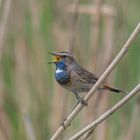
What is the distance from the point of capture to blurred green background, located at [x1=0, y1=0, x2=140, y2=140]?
2904 mm

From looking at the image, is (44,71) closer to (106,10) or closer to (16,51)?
(16,51)

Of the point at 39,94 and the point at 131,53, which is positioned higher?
the point at 131,53

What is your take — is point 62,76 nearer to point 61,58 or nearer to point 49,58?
point 61,58

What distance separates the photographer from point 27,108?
313 cm

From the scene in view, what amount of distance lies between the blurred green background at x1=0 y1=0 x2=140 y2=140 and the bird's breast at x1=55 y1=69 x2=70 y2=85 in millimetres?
321

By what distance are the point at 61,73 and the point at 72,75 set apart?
83 millimetres

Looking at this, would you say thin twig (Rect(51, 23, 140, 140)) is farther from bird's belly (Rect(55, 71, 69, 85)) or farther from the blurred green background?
the blurred green background

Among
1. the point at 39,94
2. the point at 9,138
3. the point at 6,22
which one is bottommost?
the point at 9,138

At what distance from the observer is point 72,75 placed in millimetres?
2559

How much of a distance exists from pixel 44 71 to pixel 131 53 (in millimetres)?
542

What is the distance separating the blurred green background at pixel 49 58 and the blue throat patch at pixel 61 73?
1.08 feet

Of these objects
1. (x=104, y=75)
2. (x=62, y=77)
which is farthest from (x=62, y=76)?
(x=104, y=75)

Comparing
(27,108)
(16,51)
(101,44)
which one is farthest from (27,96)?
(101,44)

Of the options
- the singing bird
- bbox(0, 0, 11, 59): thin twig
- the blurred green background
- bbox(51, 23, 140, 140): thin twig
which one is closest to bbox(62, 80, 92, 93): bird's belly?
the singing bird
